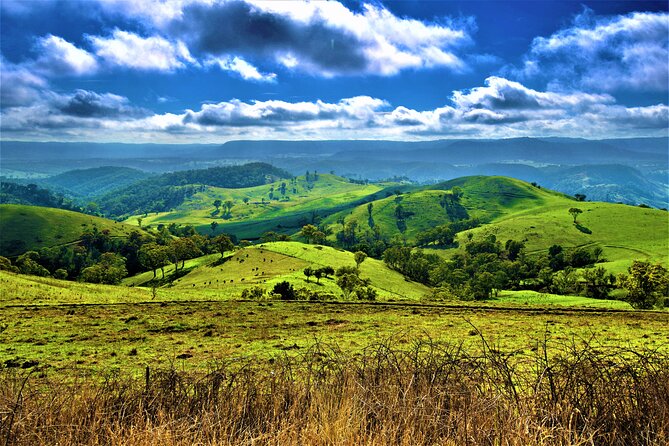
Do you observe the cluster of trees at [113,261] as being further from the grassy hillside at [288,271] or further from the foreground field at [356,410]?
the foreground field at [356,410]

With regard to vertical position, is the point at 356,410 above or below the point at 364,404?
below

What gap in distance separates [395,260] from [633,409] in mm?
163215

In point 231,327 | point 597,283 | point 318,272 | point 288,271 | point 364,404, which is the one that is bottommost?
point 288,271

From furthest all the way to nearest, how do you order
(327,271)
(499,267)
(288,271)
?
1. (499,267)
2. (288,271)
3. (327,271)

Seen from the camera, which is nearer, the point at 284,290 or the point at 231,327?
the point at 231,327

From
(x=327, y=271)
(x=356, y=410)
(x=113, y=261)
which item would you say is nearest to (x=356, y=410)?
(x=356, y=410)

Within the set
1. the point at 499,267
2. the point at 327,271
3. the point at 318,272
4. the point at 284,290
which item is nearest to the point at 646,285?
the point at 284,290

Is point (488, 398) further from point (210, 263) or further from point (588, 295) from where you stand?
point (210, 263)

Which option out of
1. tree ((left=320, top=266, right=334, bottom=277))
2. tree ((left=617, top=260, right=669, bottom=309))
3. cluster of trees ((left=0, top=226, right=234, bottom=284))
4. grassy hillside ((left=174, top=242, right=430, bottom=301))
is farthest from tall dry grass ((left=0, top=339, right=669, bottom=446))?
cluster of trees ((left=0, top=226, right=234, bottom=284))

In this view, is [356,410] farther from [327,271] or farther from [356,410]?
[327,271]

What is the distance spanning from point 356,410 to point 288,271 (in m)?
122

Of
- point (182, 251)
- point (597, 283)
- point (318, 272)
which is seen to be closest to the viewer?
point (318, 272)

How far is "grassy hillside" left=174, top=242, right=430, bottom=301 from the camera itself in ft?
373

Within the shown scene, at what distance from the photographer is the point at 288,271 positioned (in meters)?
128
